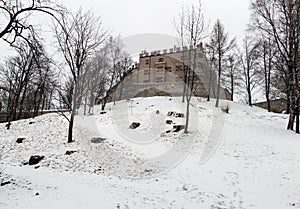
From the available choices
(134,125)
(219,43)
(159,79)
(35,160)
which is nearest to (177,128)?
(134,125)

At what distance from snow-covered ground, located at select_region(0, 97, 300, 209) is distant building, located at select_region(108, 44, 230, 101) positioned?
1814cm

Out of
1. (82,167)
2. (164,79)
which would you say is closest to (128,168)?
(82,167)

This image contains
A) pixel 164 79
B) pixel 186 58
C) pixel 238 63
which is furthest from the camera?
pixel 164 79

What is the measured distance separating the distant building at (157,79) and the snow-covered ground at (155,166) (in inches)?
714

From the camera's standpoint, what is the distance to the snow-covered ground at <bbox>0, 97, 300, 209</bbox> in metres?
7.32

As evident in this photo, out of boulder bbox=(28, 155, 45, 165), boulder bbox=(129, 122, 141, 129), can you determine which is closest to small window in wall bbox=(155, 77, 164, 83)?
boulder bbox=(129, 122, 141, 129)

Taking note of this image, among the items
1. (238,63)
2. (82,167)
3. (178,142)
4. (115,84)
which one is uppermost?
(238,63)

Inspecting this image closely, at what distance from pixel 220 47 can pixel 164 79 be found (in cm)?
1582

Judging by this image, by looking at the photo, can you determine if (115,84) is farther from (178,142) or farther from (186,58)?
(178,142)

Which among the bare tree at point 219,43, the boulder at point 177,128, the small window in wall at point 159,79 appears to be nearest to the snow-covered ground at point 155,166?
the boulder at point 177,128

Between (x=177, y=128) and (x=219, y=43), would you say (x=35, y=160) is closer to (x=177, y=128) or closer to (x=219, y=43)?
(x=177, y=128)

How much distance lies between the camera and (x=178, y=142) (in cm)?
1474

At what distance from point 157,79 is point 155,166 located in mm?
36787

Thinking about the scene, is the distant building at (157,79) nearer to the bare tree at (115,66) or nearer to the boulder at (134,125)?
the bare tree at (115,66)
